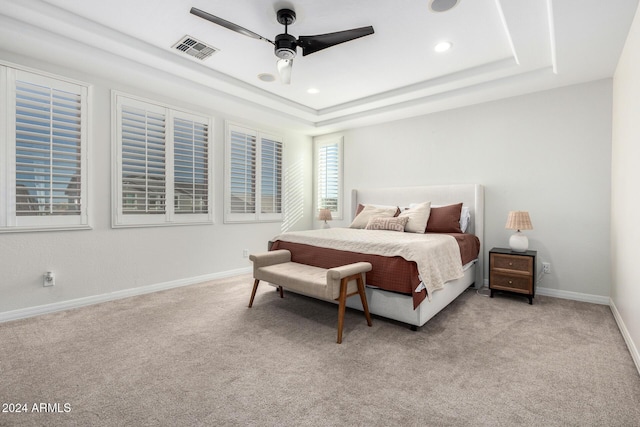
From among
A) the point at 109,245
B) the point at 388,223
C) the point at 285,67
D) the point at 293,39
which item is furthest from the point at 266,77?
the point at 109,245

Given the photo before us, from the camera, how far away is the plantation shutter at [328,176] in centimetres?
569

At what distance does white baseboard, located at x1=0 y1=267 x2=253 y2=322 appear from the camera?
282cm

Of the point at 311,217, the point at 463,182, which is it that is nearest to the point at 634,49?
the point at 463,182

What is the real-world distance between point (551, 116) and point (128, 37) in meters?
4.72

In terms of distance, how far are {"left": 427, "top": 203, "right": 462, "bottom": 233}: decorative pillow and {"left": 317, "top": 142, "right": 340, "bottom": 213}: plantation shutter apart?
2113mm

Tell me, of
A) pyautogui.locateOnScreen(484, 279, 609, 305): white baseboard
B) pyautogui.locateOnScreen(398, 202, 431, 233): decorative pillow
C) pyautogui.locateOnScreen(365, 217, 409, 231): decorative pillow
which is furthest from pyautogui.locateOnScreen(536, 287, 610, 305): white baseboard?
pyautogui.locateOnScreen(365, 217, 409, 231): decorative pillow

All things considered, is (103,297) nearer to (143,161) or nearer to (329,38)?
(143,161)

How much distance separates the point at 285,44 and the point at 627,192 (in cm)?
304

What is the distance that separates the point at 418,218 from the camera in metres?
3.88

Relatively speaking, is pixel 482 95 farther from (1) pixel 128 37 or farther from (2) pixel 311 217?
(1) pixel 128 37

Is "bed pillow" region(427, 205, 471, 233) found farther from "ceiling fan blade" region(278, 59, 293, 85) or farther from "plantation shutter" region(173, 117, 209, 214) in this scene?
"plantation shutter" region(173, 117, 209, 214)

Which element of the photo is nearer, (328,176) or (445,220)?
(445,220)

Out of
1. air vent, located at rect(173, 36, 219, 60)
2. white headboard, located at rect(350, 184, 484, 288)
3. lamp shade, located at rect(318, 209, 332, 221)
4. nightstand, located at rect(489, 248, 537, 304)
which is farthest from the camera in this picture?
lamp shade, located at rect(318, 209, 332, 221)

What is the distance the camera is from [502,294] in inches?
141
